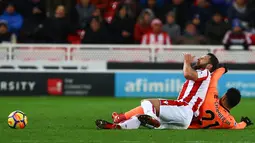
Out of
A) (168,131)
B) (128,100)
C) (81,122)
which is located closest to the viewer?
(168,131)

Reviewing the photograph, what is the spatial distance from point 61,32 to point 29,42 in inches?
36.2

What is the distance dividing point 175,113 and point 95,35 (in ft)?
34.2

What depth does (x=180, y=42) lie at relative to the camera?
22656mm

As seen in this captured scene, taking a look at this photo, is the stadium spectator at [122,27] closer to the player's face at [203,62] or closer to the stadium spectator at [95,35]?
the stadium spectator at [95,35]

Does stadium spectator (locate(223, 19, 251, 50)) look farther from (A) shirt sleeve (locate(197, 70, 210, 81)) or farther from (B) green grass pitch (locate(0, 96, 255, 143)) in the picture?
(A) shirt sleeve (locate(197, 70, 210, 81))

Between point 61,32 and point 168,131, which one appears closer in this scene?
point 168,131

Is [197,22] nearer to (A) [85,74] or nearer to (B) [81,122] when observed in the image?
(A) [85,74]

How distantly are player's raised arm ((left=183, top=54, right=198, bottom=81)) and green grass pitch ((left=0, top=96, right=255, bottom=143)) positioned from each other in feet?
2.72

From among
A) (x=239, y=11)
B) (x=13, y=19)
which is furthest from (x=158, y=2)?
(x=13, y=19)

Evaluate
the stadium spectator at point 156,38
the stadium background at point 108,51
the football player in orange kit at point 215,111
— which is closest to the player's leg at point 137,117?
the football player in orange kit at point 215,111

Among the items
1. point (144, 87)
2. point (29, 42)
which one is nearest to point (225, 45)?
point (144, 87)

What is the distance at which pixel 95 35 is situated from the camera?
74.2 feet

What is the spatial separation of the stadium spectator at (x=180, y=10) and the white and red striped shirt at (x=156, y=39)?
1217mm

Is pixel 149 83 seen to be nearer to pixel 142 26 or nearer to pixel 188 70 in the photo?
pixel 142 26
